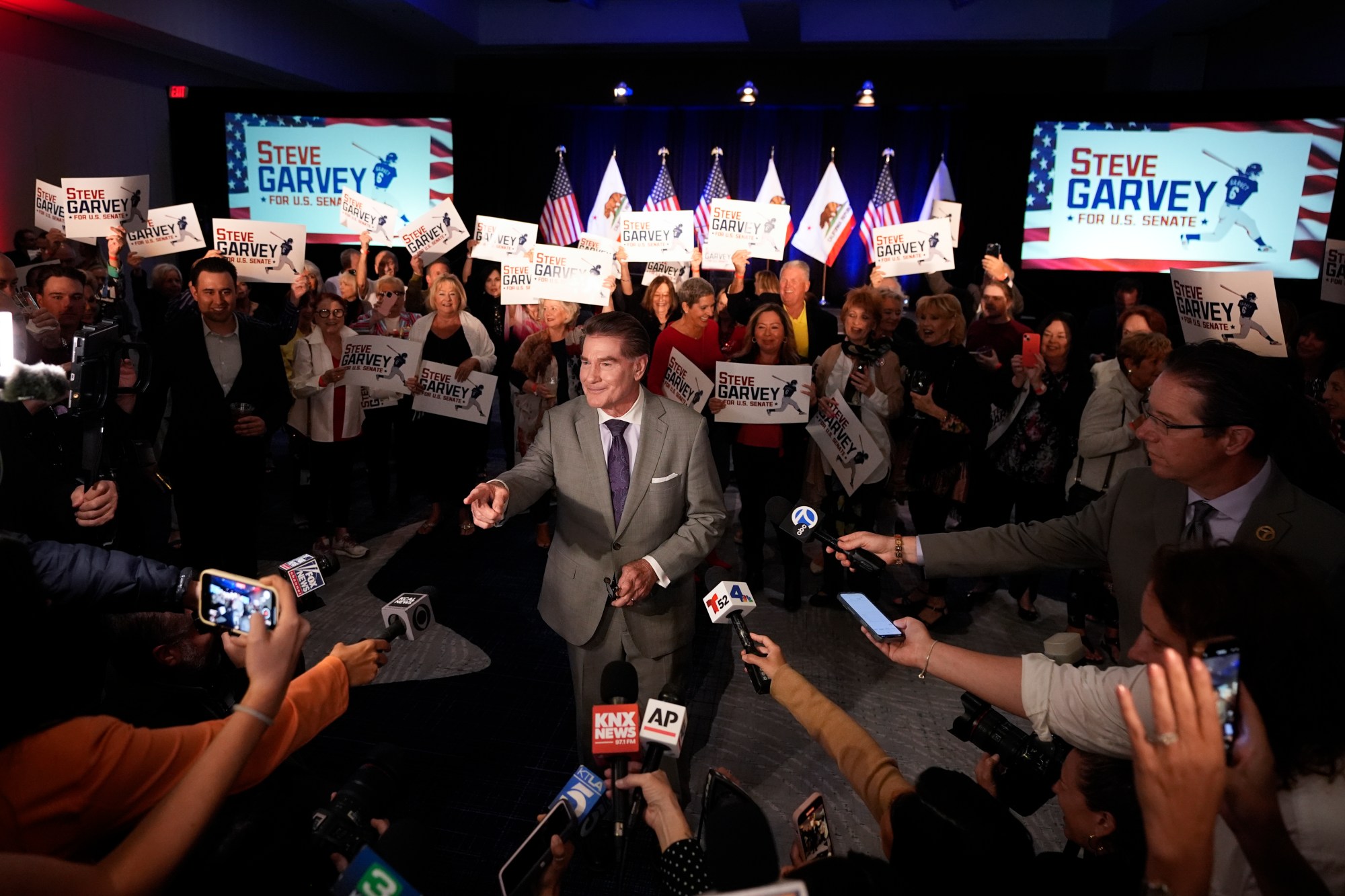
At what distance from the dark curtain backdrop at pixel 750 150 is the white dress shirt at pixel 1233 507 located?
1085cm

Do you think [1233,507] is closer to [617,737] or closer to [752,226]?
[617,737]

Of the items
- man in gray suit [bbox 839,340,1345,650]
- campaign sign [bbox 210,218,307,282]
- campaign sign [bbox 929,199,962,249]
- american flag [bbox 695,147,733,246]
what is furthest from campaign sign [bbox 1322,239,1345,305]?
campaign sign [bbox 210,218,307,282]

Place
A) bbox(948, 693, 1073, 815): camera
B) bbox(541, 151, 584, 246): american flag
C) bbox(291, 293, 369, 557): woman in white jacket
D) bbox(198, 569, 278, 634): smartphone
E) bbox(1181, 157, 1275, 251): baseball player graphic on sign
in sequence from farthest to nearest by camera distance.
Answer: bbox(541, 151, 584, 246): american flag → bbox(1181, 157, 1275, 251): baseball player graphic on sign → bbox(291, 293, 369, 557): woman in white jacket → bbox(948, 693, 1073, 815): camera → bbox(198, 569, 278, 634): smartphone

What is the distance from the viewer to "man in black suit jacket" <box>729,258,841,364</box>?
5984mm

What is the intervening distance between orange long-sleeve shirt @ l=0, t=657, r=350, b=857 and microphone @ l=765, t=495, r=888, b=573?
1.55m

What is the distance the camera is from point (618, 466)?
2.88 meters

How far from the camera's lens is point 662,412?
289 centimetres

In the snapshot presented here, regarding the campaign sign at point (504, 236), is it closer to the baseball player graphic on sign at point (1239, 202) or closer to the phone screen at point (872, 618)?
the phone screen at point (872, 618)

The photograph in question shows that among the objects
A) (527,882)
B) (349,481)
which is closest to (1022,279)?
(349,481)

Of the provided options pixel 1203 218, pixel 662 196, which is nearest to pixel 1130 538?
pixel 1203 218

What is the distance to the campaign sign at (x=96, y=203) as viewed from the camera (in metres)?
6.70

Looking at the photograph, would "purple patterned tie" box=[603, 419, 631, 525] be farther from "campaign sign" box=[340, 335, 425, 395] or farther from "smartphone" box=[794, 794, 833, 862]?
"campaign sign" box=[340, 335, 425, 395]

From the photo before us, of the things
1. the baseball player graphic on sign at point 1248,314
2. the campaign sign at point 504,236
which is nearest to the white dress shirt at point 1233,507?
the baseball player graphic on sign at point 1248,314

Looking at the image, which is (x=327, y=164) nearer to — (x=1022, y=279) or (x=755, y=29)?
(x=755, y=29)
